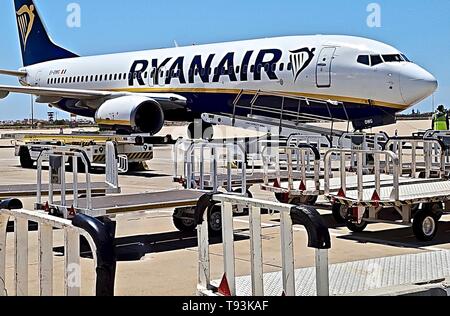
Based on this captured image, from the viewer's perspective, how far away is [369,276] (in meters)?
4.98

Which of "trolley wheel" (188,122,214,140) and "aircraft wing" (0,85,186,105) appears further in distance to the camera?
"trolley wheel" (188,122,214,140)

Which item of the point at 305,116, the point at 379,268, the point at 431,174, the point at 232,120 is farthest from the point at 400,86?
the point at 379,268

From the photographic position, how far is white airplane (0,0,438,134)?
60.8ft

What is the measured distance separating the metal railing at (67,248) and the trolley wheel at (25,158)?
16.2m

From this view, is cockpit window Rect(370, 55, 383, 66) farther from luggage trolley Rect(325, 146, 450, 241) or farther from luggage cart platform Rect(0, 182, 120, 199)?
luggage cart platform Rect(0, 182, 120, 199)

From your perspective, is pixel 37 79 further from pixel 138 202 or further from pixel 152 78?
pixel 138 202

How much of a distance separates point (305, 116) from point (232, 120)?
7.47 feet

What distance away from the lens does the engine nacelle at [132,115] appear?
73.3 feet

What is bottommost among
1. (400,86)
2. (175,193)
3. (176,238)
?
(176,238)

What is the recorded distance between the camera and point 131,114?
22234 mm

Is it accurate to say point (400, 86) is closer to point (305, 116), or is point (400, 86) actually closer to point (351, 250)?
point (305, 116)

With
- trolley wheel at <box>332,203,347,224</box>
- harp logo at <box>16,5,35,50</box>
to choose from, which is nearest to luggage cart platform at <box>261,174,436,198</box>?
trolley wheel at <box>332,203,347,224</box>

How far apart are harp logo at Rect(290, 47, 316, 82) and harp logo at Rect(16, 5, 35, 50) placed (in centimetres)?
1963

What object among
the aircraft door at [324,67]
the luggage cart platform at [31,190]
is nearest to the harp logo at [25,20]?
the aircraft door at [324,67]
